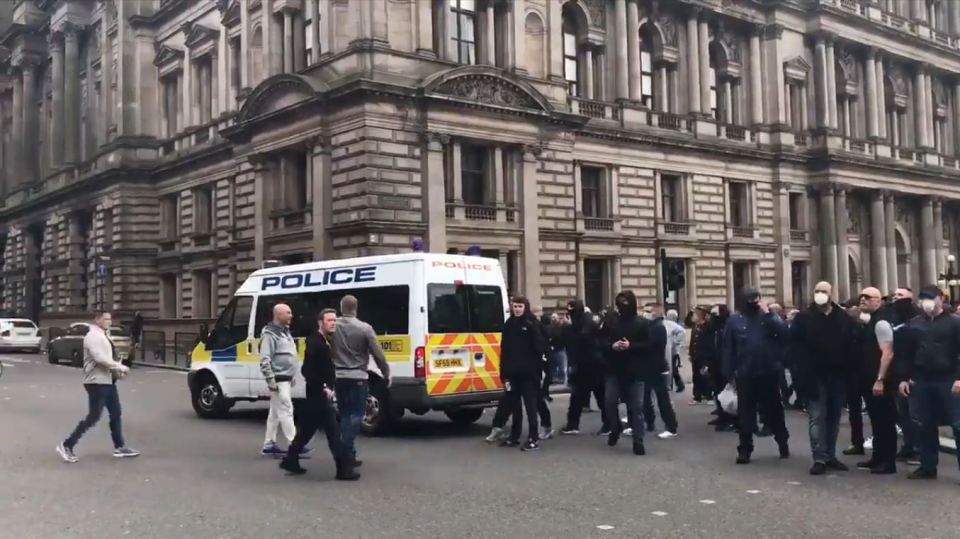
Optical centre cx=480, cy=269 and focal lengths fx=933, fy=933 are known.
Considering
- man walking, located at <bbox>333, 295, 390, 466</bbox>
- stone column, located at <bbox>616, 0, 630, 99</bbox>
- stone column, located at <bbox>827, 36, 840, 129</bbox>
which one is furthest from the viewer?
stone column, located at <bbox>827, 36, 840, 129</bbox>

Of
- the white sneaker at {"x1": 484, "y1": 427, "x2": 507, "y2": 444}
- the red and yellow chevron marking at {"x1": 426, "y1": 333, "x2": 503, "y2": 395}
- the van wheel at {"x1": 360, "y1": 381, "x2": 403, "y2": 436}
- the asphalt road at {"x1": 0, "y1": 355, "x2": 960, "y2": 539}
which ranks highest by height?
the red and yellow chevron marking at {"x1": 426, "y1": 333, "x2": 503, "y2": 395}

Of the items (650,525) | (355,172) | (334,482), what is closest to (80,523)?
(334,482)

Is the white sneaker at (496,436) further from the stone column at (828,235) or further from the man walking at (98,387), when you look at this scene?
the stone column at (828,235)

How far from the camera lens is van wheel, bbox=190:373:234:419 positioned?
15398mm

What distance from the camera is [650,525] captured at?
7.60m

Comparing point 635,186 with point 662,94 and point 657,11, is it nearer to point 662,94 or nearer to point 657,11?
point 662,94

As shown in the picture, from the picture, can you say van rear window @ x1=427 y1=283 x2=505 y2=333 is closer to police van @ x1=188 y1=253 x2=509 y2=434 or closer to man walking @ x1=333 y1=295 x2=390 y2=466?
police van @ x1=188 y1=253 x2=509 y2=434

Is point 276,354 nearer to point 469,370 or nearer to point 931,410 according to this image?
point 469,370

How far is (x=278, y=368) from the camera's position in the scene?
36.4 ft

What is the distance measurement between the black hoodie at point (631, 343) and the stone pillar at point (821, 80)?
1410 inches

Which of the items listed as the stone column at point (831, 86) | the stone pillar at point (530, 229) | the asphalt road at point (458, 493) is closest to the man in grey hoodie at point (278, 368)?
the asphalt road at point (458, 493)

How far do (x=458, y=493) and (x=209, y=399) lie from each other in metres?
7.90

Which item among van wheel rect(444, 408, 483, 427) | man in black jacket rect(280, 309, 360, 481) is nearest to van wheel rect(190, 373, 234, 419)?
van wheel rect(444, 408, 483, 427)

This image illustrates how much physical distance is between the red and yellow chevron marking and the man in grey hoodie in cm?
237
